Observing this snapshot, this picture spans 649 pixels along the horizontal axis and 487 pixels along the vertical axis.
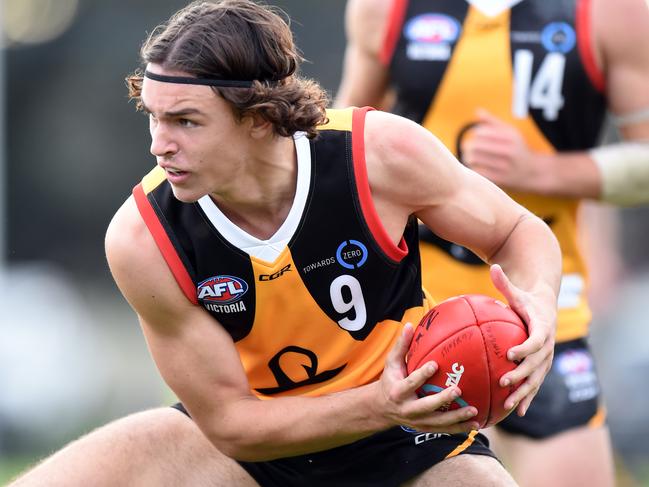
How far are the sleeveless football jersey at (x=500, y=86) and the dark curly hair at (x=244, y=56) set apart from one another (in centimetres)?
145

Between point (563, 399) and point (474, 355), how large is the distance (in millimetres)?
1784

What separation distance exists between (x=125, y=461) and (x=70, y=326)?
781cm

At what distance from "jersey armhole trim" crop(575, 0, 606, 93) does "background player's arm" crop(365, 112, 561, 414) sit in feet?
4.50

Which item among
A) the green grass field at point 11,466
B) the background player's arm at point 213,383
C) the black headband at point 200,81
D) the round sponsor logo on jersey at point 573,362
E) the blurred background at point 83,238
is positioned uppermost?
the black headband at point 200,81

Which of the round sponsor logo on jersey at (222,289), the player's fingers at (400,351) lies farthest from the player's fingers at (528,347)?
the round sponsor logo on jersey at (222,289)

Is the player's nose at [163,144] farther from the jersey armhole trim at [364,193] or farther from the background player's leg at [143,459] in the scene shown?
the background player's leg at [143,459]

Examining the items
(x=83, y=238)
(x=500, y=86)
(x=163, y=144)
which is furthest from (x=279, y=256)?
(x=83, y=238)

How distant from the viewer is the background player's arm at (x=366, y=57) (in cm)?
569

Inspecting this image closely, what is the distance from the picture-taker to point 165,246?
412cm

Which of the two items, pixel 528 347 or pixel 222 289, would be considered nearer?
pixel 528 347

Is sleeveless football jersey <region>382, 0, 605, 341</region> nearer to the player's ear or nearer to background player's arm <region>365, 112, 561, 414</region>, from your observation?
background player's arm <region>365, 112, 561, 414</region>

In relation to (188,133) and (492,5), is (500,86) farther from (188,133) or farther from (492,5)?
(188,133)

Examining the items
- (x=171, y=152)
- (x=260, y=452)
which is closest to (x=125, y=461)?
(x=260, y=452)

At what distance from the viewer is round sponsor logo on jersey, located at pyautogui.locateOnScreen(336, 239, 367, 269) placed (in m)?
4.21
